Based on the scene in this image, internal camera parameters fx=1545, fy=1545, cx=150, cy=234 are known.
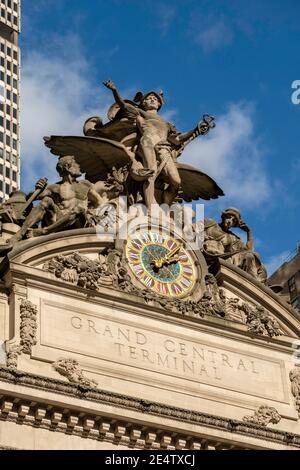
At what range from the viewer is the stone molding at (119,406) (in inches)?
1681

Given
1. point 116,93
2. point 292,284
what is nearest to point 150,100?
point 116,93

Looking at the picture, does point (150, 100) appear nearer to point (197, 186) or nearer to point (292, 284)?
point (197, 186)

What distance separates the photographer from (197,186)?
53.0m

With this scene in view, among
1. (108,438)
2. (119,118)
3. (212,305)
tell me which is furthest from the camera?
(119,118)

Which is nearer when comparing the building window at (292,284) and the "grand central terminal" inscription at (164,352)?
the "grand central terminal" inscription at (164,352)

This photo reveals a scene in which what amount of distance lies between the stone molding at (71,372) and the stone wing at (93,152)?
876 cm

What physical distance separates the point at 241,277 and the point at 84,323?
6.48m

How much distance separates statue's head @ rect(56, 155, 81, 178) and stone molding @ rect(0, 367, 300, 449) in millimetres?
8536

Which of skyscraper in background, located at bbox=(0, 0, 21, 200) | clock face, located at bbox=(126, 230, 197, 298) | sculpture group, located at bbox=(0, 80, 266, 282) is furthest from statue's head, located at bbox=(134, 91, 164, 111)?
skyscraper in background, located at bbox=(0, 0, 21, 200)

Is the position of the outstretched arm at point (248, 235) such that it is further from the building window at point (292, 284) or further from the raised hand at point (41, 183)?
the building window at point (292, 284)

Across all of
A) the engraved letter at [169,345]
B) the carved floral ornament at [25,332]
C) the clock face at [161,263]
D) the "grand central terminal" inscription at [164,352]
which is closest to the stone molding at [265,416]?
the "grand central terminal" inscription at [164,352]

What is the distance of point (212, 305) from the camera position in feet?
160
